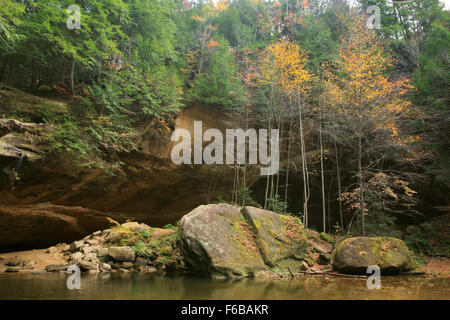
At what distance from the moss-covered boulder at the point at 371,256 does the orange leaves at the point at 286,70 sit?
8007mm

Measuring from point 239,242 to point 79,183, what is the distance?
793 cm

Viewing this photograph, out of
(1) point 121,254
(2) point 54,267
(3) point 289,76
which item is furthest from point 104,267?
(3) point 289,76

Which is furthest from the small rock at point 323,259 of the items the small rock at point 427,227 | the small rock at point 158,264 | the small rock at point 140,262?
the small rock at point 427,227

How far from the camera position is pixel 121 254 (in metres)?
8.70

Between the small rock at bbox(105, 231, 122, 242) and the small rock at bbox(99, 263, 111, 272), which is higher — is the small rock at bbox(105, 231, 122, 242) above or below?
above

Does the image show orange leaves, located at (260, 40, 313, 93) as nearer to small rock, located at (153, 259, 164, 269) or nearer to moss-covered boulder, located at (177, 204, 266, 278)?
moss-covered boulder, located at (177, 204, 266, 278)

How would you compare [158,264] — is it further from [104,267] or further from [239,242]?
[239,242]

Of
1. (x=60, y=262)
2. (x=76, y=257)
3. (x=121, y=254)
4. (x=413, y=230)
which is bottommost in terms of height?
(x=60, y=262)

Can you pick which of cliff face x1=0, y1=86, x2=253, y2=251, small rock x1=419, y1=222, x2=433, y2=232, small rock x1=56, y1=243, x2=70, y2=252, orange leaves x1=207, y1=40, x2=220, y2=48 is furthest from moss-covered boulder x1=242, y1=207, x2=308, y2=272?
orange leaves x1=207, y1=40, x2=220, y2=48

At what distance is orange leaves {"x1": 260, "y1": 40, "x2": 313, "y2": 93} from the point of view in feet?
41.3

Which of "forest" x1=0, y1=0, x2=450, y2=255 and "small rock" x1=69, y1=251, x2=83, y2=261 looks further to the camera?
"forest" x1=0, y1=0, x2=450, y2=255

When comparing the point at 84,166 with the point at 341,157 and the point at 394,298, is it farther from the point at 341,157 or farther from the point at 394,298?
the point at 341,157

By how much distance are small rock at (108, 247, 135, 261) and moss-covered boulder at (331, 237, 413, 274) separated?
7.04m
